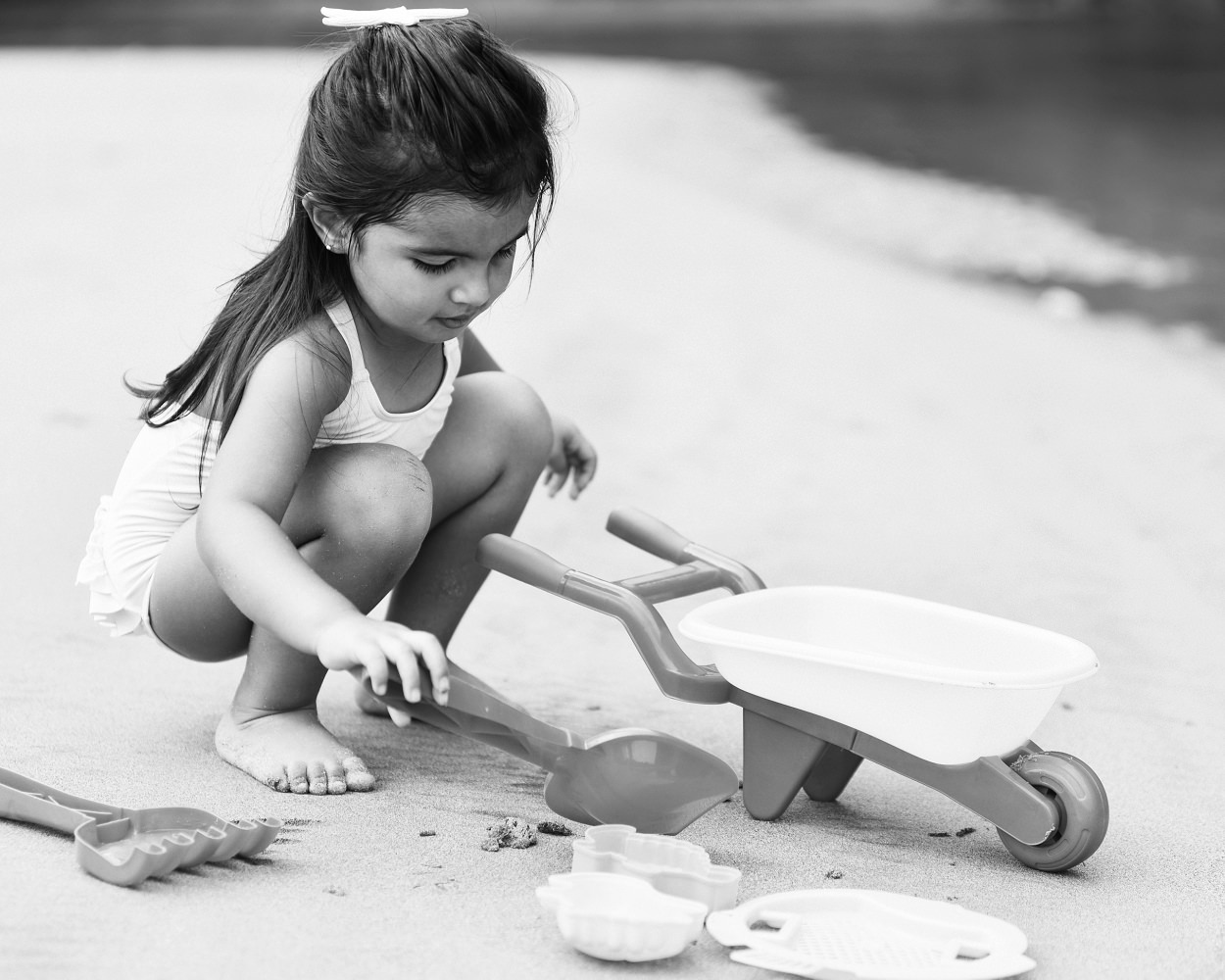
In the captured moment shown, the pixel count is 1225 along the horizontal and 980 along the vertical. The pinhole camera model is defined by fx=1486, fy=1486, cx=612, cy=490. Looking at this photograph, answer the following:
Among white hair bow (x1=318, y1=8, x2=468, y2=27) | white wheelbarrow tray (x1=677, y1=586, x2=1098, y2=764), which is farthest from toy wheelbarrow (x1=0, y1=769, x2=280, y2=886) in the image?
white hair bow (x1=318, y1=8, x2=468, y2=27)

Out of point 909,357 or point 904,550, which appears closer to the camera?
point 904,550

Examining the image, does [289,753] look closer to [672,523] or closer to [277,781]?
[277,781]

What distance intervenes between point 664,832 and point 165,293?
162 inches

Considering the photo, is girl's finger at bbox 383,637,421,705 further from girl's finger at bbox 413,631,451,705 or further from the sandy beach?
the sandy beach

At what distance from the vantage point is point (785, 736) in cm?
208

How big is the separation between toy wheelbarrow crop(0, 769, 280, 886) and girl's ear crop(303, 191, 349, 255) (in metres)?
0.81

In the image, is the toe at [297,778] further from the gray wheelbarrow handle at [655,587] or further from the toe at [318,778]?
the gray wheelbarrow handle at [655,587]

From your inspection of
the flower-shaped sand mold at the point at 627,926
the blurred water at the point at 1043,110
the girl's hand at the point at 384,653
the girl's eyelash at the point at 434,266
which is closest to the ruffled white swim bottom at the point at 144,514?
the girl's eyelash at the point at 434,266

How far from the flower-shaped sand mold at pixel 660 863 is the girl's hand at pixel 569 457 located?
0.94 metres

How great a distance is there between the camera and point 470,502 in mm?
2479

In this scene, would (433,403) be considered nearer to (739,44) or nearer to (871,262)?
(871,262)

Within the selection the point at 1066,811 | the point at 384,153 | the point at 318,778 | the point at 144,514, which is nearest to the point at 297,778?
the point at 318,778

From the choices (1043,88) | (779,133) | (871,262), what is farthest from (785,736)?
(1043,88)

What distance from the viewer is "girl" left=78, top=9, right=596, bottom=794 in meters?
2.02
